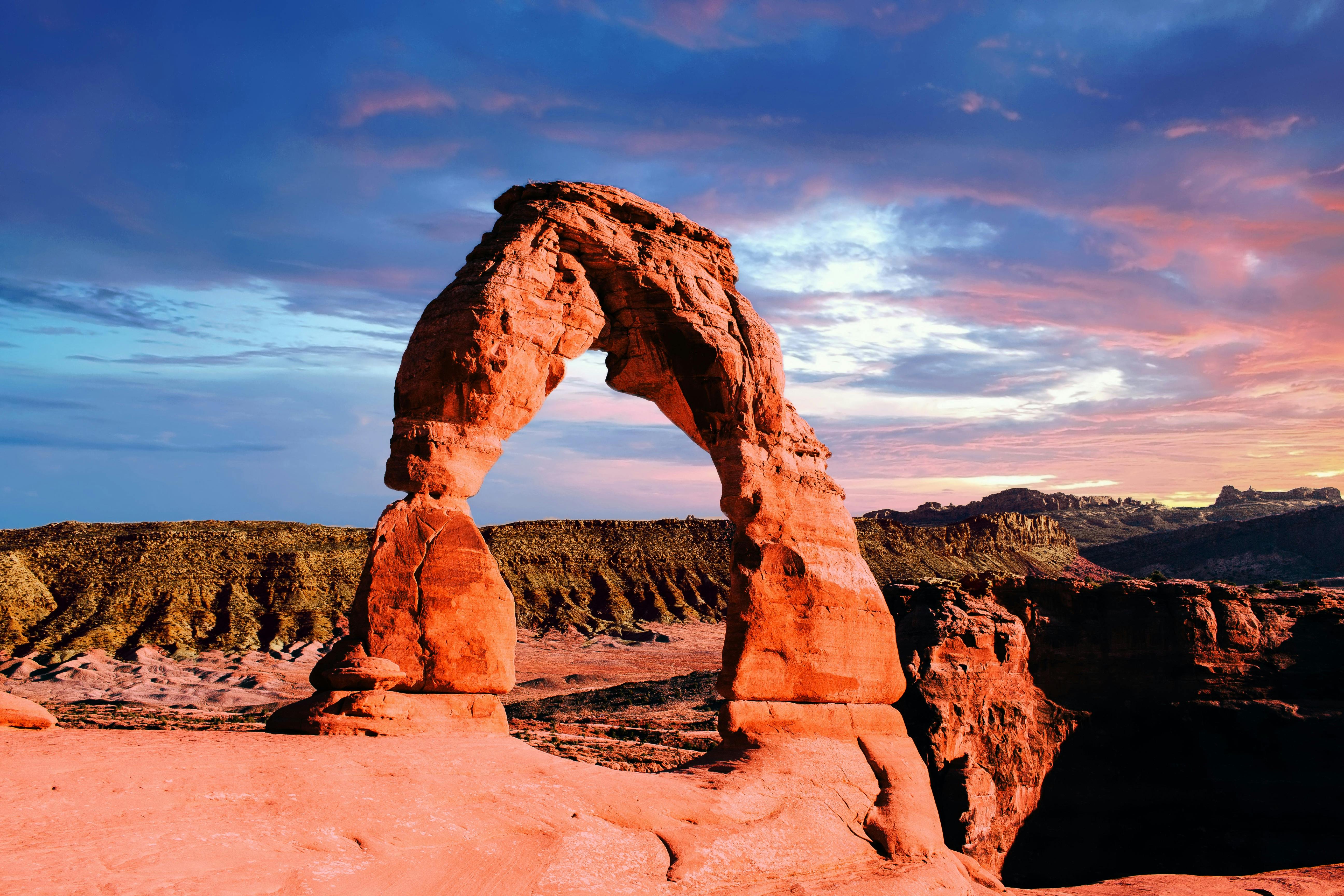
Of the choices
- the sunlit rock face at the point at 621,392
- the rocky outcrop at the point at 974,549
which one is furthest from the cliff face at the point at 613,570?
the sunlit rock face at the point at 621,392

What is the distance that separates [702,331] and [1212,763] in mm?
10972

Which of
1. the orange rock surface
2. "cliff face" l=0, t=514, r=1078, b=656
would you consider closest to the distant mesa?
"cliff face" l=0, t=514, r=1078, b=656

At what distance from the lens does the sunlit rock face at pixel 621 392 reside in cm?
737

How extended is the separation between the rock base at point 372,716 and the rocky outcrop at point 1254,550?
178ft

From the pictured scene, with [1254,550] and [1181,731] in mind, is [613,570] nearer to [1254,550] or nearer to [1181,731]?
[1181,731]

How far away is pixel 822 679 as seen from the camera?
8.96 m

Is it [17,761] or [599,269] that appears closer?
[17,761]

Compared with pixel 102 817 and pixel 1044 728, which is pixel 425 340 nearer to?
pixel 102 817

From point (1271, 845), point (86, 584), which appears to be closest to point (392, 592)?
point (1271, 845)

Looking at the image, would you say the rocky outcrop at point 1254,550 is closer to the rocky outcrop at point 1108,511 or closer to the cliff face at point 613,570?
the rocky outcrop at point 1108,511

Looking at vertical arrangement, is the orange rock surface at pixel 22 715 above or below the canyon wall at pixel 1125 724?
above

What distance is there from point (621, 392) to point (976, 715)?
23.6ft

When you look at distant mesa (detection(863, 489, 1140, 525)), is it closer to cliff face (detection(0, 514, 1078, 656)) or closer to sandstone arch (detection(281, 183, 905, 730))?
cliff face (detection(0, 514, 1078, 656))

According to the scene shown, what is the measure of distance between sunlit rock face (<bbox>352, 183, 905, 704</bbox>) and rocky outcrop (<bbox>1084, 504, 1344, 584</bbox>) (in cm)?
5031
